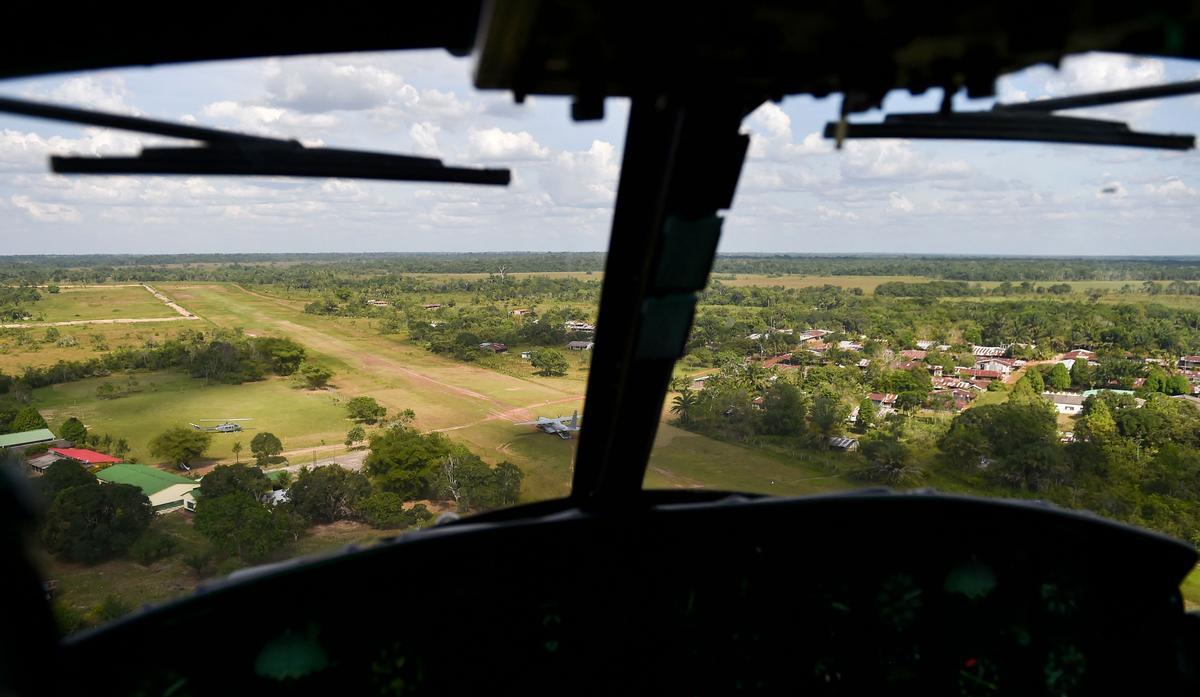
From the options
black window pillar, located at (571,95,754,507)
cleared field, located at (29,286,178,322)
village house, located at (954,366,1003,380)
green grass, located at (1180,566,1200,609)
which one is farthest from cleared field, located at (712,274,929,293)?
cleared field, located at (29,286,178,322)

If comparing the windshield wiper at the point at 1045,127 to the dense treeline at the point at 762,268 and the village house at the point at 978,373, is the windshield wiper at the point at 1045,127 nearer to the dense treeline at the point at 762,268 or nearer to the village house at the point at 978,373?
the dense treeline at the point at 762,268

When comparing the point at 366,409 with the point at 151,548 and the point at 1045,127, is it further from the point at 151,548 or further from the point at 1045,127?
the point at 1045,127

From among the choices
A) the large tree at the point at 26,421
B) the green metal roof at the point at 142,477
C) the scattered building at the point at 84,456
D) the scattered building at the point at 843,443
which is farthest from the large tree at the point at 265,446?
the scattered building at the point at 843,443

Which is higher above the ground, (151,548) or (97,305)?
(97,305)

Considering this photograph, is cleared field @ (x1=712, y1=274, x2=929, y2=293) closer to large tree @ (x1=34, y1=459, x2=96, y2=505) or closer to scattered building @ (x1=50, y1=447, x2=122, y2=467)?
large tree @ (x1=34, y1=459, x2=96, y2=505)

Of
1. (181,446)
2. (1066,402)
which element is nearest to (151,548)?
(181,446)

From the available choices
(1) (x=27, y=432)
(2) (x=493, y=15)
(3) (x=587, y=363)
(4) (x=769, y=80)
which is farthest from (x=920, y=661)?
(1) (x=27, y=432)
